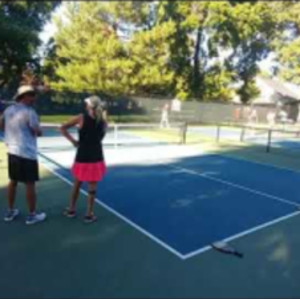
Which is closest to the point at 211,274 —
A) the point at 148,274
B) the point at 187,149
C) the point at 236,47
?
the point at 148,274

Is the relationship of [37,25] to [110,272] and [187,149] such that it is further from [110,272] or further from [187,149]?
[110,272]

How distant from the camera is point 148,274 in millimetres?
4301

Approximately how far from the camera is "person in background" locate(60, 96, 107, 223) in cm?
559

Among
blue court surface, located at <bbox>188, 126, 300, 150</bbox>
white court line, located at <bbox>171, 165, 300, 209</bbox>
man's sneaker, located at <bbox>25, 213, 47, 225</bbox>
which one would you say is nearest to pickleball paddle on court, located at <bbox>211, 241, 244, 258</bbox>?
man's sneaker, located at <bbox>25, 213, 47, 225</bbox>

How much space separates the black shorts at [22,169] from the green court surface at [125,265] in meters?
0.60

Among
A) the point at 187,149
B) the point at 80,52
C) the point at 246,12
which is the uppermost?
the point at 246,12

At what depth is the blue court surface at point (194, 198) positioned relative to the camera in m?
5.75

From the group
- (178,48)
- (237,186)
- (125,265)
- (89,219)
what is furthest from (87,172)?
(178,48)

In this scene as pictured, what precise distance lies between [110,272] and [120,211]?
7.53ft

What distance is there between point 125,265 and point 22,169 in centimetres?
186

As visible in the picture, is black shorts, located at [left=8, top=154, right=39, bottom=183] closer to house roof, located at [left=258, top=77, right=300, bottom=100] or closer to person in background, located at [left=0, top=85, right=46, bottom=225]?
person in background, located at [left=0, top=85, right=46, bottom=225]

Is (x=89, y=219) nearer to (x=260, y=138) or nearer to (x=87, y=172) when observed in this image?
(x=87, y=172)

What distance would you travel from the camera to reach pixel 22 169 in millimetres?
5457

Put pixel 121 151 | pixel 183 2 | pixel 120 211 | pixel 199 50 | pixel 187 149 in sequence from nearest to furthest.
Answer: pixel 120 211 < pixel 121 151 < pixel 187 149 < pixel 183 2 < pixel 199 50
